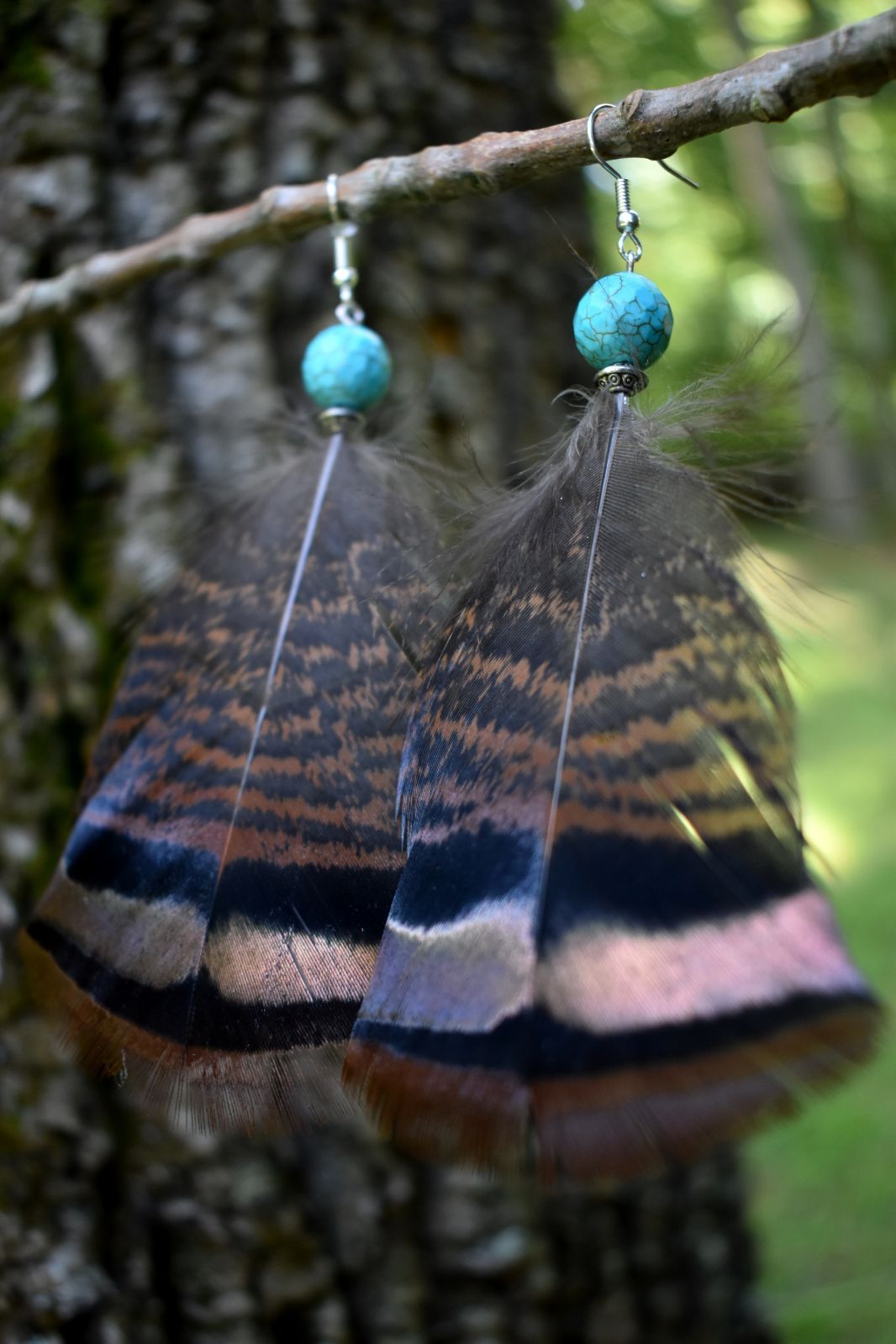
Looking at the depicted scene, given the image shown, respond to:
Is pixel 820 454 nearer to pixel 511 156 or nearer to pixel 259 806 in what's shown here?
pixel 511 156

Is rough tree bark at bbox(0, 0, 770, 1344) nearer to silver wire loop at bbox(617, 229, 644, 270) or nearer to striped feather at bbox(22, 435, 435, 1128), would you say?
striped feather at bbox(22, 435, 435, 1128)

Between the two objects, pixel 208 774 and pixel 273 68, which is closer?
pixel 208 774

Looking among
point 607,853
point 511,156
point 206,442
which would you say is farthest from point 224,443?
point 607,853

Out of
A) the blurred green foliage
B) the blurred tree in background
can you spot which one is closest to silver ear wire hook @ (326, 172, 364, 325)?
the blurred tree in background

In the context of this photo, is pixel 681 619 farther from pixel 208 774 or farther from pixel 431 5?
pixel 431 5

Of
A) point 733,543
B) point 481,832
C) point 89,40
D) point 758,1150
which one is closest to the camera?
point 481,832

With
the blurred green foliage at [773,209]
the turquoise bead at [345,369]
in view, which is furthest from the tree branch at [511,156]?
the blurred green foliage at [773,209]

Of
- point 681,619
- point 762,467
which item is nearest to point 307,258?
point 762,467
